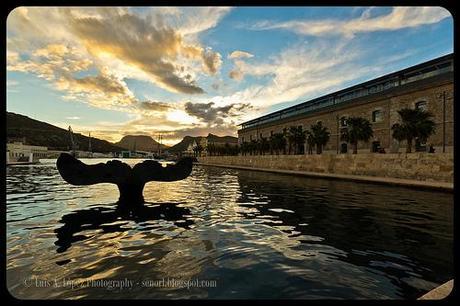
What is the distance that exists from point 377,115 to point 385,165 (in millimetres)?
18524

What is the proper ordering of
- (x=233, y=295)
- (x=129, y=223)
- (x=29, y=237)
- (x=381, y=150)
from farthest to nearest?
(x=381, y=150) < (x=129, y=223) < (x=29, y=237) < (x=233, y=295)

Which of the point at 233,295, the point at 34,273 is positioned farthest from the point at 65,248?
the point at 233,295

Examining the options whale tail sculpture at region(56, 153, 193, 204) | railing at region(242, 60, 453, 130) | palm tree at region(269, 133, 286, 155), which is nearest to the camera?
whale tail sculpture at region(56, 153, 193, 204)

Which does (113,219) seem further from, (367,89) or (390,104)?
(367,89)

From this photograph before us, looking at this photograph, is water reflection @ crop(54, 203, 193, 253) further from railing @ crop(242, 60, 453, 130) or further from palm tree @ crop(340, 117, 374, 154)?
railing @ crop(242, 60, 453, 130)

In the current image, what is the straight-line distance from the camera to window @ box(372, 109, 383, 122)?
3636 centimetres

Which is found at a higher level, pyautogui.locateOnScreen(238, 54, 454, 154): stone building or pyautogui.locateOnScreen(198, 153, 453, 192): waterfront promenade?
pyautogui.locateOnScreen(238, 54, 454, 154): stone building

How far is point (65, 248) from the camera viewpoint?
5.23 m

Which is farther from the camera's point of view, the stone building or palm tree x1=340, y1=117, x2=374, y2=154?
palm tree x1=340, y1=117, x2=374, y2=154

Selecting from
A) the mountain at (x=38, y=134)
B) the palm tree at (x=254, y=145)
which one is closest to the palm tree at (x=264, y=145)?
the palm tree at (x=254, y=145)

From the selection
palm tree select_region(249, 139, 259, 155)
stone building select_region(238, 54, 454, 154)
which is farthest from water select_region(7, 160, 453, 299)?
palm tree select_region(249, 139, 259, 155)
